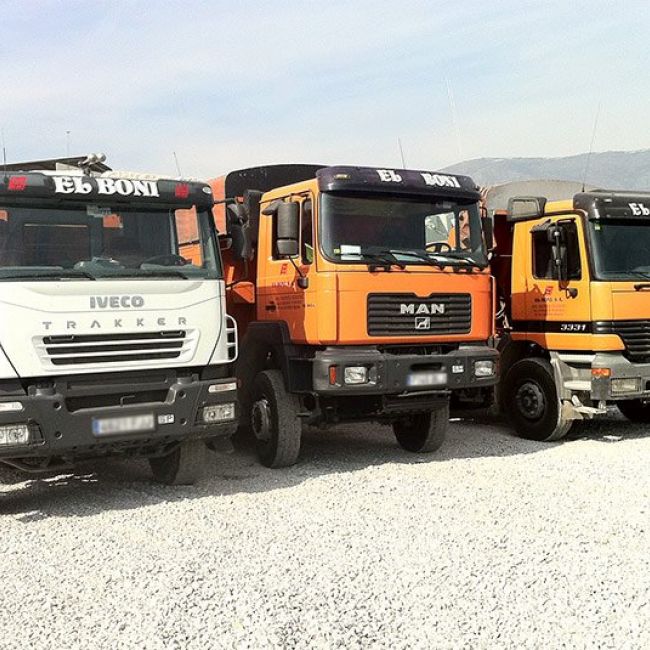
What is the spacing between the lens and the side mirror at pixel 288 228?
7328 mm

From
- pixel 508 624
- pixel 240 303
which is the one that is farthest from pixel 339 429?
pixel 508 624

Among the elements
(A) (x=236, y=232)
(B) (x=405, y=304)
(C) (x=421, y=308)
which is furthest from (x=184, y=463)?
(C) (x=421, y=308)

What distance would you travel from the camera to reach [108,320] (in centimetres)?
605

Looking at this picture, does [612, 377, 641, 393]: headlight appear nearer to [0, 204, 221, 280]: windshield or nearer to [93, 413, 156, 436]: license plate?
[0, 204, 221, 280]: windshield

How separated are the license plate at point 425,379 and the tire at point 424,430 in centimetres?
61

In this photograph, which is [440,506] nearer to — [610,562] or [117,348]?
[610,562]

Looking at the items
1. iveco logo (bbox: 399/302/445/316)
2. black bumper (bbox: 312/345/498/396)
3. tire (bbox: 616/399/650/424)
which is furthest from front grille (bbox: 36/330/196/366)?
tire (bbox: 616/399/650/424)

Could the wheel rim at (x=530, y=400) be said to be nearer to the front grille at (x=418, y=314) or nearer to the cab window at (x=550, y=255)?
the cab window at (x=550, y=255)

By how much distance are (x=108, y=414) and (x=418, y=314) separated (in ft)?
9.66

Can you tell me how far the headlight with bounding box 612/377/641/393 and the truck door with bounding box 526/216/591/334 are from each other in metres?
0.63

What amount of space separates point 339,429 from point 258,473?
2.85 metres

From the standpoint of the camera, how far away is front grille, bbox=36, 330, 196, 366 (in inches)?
232

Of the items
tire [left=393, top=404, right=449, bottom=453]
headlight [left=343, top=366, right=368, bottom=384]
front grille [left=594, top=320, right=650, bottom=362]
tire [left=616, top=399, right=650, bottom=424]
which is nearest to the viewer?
headlight [left=343, top=366, right=368, bottom=384]

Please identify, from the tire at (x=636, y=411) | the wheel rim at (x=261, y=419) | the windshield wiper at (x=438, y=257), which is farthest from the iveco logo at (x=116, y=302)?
the tire at (x=636, y=411)
